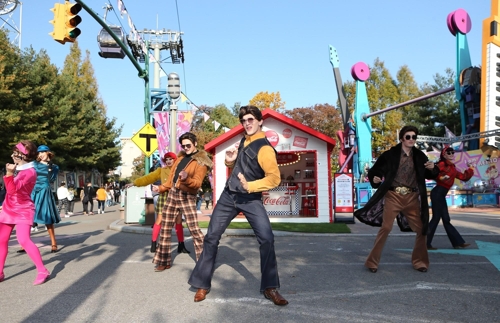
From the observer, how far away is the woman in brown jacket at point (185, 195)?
239 inches

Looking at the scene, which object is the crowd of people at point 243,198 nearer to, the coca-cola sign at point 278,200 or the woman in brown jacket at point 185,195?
the woman in brown jacket at point 185,195

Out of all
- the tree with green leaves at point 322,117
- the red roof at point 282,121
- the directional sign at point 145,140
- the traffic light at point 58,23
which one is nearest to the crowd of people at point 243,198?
the traffic light at point 58,23

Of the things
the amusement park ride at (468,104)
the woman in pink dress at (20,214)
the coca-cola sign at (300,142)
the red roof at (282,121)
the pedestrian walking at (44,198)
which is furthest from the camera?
the amusement park ride at (468,104)

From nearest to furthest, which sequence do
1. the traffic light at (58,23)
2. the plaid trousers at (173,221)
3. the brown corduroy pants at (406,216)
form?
1. the brown corduroy pants at (406,216)
2. the plaid trousers at (173,221)
3. the traffic light at (58,23)

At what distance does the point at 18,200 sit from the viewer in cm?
558

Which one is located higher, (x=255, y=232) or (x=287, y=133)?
(x=287, y=133)

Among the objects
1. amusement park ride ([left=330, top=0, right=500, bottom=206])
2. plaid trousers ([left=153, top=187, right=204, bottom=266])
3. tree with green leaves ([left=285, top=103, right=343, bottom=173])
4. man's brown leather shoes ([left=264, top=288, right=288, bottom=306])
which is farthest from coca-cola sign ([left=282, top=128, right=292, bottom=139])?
tree with green leaves ([left=285, top=103, right=343, bottom=173])

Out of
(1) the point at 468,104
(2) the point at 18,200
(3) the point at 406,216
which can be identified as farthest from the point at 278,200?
(1) the point at 468,104

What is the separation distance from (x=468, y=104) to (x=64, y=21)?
24.0 metres

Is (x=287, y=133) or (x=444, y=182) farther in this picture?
(x=287, y=133)

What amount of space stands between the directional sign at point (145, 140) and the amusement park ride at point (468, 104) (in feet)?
42.9

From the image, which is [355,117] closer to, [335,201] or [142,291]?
[335,201]

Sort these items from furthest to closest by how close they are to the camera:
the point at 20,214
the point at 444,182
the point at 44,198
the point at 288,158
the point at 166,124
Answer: the point at 288,158
the point at 166,124
the point at 44,198
the point at 444,182
the point at 20,214

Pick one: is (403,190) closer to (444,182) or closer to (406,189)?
(406,189)
